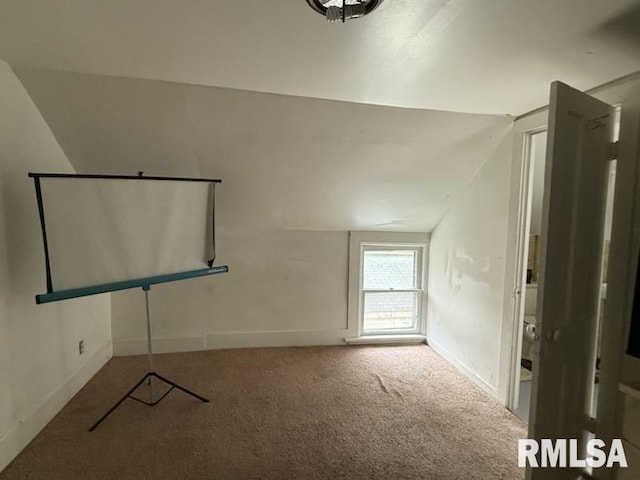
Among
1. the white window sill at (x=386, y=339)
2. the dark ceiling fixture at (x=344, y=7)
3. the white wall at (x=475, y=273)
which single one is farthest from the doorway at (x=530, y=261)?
the dark ceiling fixture at (x=344, y=7)

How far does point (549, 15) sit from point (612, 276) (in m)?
1.28

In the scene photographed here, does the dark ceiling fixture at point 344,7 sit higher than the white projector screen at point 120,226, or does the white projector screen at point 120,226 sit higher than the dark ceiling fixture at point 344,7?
the dark ceiling fixture at point 344,7

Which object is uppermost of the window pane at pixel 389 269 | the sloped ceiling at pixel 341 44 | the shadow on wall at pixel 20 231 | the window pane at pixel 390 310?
the sloped ceiling at pixel 341 44

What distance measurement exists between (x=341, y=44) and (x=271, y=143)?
1.18m

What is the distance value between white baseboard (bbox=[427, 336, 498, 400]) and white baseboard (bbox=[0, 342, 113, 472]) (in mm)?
3148

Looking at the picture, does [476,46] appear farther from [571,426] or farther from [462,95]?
[571,426]

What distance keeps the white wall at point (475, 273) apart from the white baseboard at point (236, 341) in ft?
3.65

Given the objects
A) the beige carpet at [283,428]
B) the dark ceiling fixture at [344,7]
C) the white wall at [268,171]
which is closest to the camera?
the dark ceiling fixture at [344,7]

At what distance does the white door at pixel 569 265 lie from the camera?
1.40 metres

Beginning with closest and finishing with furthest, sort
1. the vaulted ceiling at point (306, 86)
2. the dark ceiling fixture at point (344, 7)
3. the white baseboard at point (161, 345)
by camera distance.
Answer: the dark ceiling fixture at point (344, 7)
the vaulted ceiling at point (306, 86)
the white baseboard at point (161, 345)

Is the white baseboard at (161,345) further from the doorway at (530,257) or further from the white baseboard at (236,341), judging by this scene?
the doorway at (530,257)

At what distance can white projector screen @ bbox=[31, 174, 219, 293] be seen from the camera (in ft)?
6.25

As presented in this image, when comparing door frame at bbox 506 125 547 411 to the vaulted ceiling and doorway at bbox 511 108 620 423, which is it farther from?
the vaulted ceiling

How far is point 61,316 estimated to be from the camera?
2387mm
